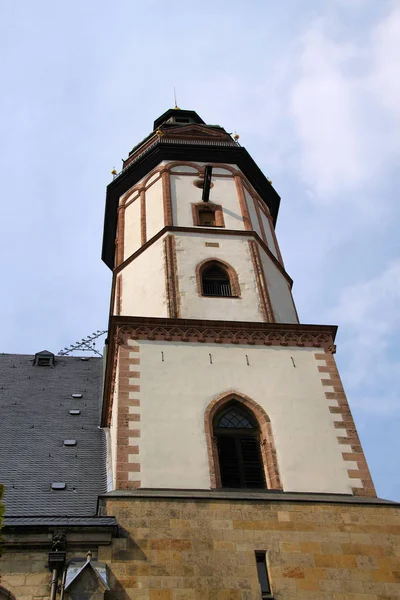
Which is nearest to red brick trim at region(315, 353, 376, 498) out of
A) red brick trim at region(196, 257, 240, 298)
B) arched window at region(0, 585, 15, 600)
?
red brick trim at region(196, 257, 240, 298)

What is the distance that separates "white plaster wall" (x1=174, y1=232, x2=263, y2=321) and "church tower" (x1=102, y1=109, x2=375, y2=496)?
26mm

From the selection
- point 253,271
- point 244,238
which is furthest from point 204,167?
point 253,271

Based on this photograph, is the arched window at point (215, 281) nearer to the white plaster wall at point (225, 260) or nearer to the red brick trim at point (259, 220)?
the white plaster wall at point (225, 260)

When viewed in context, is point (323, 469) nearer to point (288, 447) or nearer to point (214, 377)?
point (288, 447)

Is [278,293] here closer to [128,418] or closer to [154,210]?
[154,210]

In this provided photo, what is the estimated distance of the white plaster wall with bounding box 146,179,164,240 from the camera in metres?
17.4

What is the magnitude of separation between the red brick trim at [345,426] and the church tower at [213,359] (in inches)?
0.8

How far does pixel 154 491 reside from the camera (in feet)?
36.9

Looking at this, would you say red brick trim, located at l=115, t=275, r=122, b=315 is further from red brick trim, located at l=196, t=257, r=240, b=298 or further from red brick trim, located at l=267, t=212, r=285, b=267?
red brick trim, located at l=267, t=212, r=285, b=267

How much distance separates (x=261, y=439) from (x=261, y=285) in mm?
4113

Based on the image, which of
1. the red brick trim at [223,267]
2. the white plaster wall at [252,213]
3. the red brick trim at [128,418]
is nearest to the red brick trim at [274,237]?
the white plaster wall at [252,213]

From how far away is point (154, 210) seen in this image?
59.1 ft

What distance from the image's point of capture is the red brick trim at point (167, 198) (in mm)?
17297

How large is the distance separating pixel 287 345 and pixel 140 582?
550cm
